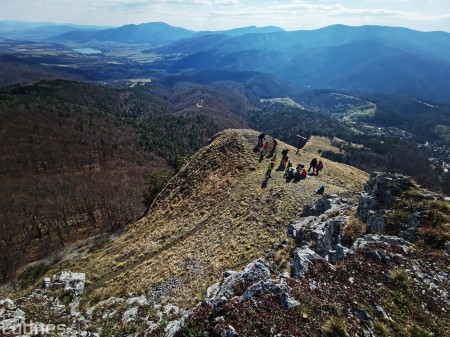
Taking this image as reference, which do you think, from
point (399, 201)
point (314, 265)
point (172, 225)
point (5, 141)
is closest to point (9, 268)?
point (172, 225)

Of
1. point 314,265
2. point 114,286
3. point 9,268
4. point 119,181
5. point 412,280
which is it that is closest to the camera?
point 412,280

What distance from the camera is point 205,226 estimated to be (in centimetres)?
4569

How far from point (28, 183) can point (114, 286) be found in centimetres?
12651

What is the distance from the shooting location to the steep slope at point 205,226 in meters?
33.3

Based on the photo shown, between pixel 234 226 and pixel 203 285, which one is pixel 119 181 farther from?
pixel 203 285

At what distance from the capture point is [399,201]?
29094 millimetres

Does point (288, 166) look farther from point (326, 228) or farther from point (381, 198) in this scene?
point (326, 228)

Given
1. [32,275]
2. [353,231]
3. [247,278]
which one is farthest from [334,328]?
[32,275]

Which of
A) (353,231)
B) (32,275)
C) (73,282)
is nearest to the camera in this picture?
(353,231)

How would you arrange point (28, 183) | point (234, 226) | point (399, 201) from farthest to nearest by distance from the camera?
point (28, 183) → point (234, 226) → point (399, 201)

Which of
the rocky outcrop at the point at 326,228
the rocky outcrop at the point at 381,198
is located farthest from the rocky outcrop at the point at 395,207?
the rocky outcrop at the point at 326,228

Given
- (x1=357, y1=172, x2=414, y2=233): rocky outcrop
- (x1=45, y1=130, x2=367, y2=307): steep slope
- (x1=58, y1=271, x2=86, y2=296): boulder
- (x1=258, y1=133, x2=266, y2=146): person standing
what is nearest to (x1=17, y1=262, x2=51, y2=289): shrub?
(x1=45, y1=130, x2=367, y2=307): steep slope

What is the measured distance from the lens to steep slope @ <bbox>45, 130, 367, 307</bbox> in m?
33.3

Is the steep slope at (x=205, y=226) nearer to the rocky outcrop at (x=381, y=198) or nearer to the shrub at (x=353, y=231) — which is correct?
the shrub at (x=353, y=231)
